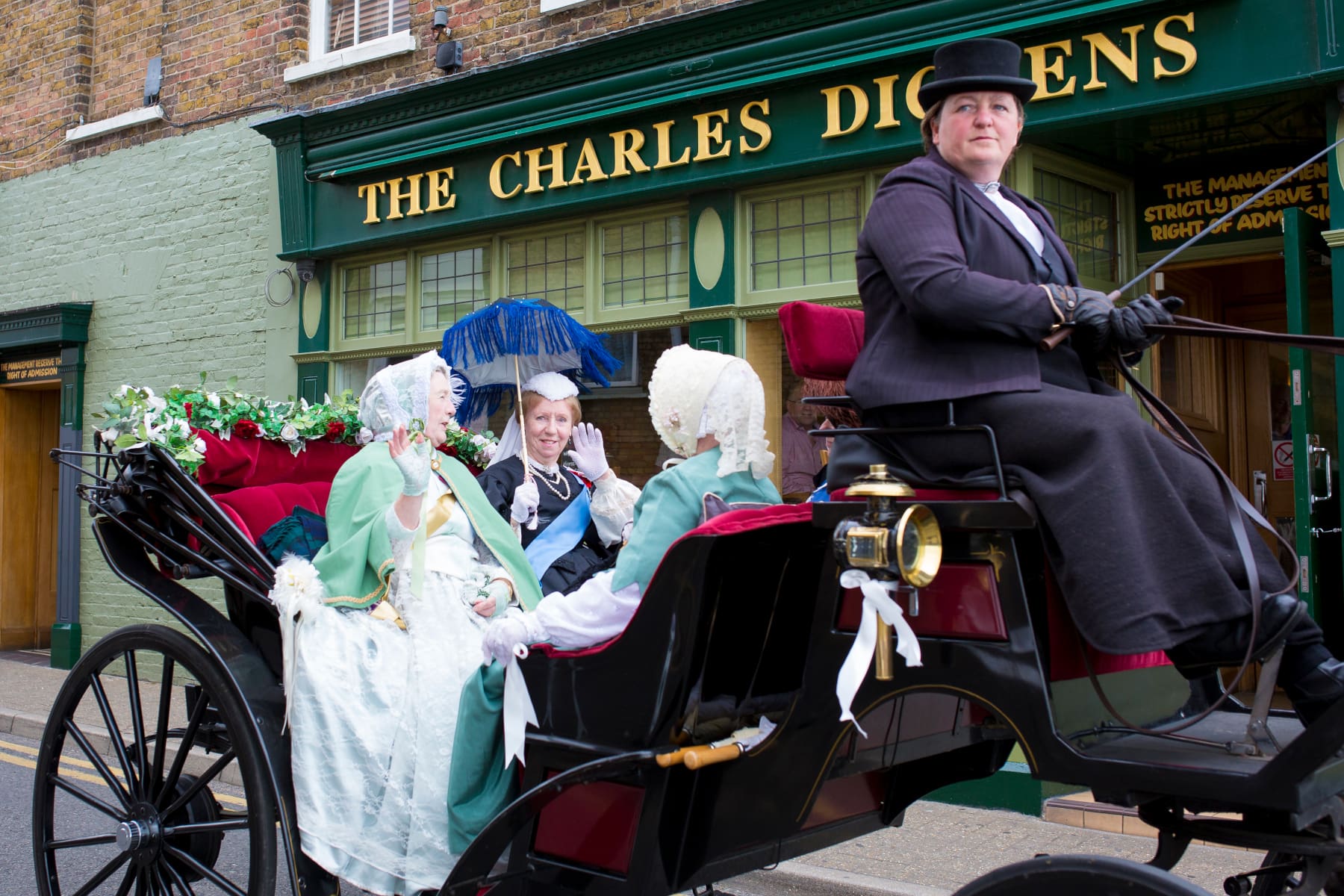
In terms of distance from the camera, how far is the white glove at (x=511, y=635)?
3.10 metres

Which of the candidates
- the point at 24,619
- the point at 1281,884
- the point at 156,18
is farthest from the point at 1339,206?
the point at 24,619

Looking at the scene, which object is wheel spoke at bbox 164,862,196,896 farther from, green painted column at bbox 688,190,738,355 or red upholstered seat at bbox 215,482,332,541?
green painted column at bbox 688,190,738,355

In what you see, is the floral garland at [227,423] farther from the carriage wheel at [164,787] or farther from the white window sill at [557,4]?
the white window sill at [557,4]

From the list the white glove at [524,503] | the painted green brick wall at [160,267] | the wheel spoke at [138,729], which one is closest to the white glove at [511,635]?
the wheel spoke at [138,729]

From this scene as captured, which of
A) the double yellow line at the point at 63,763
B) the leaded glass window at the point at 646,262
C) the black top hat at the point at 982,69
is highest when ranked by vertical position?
the leaded glass window at the point at 646,262

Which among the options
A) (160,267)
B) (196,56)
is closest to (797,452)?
(160,267)

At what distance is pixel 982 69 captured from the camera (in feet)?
8.63

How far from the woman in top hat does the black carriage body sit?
130 mm

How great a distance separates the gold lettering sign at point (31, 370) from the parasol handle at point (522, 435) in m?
7.92

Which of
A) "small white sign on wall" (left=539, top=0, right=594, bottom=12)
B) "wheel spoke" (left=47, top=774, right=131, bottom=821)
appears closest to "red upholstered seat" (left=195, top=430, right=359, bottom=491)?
"wheel spoke" (left=47, top=774, right=131, bottom=821)

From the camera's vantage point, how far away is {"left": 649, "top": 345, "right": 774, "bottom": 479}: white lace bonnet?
3213 millimetres

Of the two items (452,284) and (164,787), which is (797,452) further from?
(164,787)

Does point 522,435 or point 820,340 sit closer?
point 820,340

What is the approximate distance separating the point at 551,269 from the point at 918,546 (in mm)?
6528
